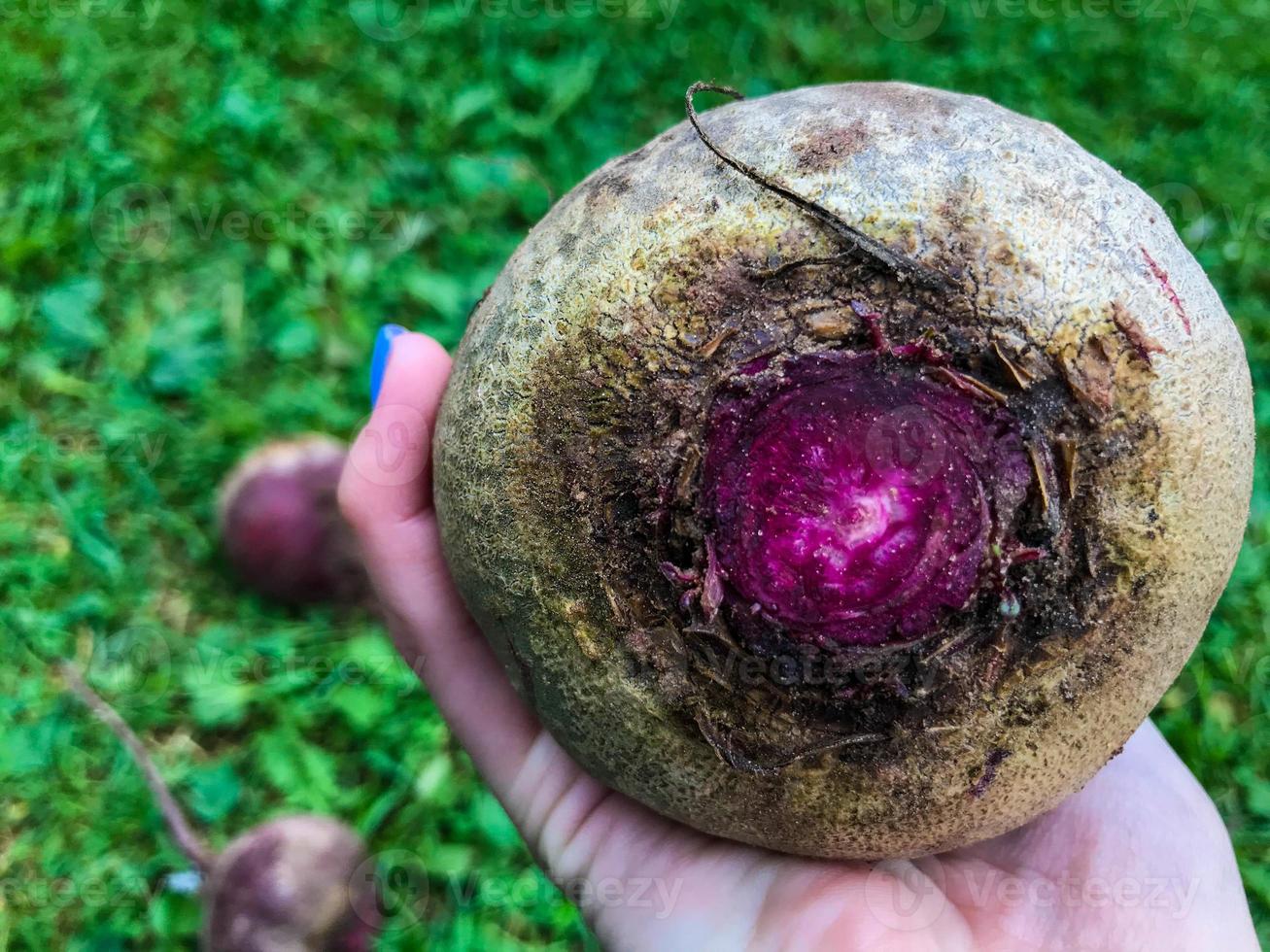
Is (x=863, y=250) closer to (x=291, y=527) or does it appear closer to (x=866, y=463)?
(x=866, y=463)

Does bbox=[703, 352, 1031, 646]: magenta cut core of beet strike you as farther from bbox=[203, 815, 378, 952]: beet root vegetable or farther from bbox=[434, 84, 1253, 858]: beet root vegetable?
bbox=[203, 815, 378, 952]: beet root vegetable

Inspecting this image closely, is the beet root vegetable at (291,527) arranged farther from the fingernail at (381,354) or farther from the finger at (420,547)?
the finger at (420,547)

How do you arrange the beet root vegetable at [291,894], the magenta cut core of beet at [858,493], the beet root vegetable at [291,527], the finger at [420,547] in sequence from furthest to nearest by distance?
the beet root vegetable at [291,527]
the beet root vegetable at [291,894]
the finger at [420,547]
the magenta cut core of beet at [858,493]

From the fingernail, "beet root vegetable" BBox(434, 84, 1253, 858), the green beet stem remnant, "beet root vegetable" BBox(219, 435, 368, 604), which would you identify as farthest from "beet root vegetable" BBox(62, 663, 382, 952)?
the green beet stem remnant

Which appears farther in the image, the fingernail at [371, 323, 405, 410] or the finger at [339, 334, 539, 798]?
the fingernail at [371, 323, 405, 410]

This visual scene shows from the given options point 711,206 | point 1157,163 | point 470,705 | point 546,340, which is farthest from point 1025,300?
point 1157,163

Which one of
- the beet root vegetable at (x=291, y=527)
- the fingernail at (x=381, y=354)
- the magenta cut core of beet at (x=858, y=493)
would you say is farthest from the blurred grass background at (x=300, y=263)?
the magenta cut core of beet at (x=858, y=493)
